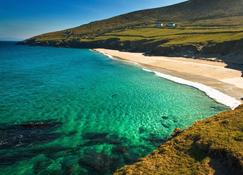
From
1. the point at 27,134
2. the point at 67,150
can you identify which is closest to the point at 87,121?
the point at 27,134

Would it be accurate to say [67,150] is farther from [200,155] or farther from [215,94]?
[215,94]

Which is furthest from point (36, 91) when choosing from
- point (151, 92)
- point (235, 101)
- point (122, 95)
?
point (235, 101)

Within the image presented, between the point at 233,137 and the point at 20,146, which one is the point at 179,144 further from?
the point at 20,146

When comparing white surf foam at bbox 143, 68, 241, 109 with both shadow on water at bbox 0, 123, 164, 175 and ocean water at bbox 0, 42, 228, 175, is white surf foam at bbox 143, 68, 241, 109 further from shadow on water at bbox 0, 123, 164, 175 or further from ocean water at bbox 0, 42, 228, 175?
shadow on water at bbox 0, 123, 164, 175

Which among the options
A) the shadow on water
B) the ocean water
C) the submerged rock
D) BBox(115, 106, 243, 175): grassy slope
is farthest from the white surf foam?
the submerged rock

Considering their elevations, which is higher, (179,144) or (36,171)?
(179,144)

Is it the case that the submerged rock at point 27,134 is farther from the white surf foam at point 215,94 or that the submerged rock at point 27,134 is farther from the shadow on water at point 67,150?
the white surf foam at point 215,94

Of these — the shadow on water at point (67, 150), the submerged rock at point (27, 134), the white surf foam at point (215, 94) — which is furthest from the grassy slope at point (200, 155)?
the white surf foam at point (215, 94)
